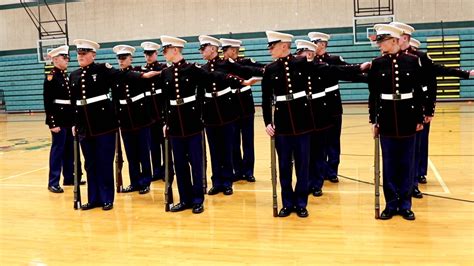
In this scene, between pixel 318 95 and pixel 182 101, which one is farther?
pixel 318 95

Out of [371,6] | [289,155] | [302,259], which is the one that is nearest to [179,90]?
[289,155]

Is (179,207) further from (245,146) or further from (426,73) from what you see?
(426,73)

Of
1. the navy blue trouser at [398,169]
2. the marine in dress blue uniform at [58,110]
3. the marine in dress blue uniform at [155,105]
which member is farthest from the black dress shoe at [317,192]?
the marine in dress blue uniform at [58,110]

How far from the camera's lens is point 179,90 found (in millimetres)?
5414

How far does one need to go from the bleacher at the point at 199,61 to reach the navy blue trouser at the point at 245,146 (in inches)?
400

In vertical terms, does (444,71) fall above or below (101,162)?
above

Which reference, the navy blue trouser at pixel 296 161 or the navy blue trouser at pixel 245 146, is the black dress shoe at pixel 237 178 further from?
the navy blue trouser at pixel 296 161

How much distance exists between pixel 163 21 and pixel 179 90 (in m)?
13.1

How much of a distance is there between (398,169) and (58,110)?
4.24 metres

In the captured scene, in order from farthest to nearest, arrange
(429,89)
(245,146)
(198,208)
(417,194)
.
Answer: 1. (245,146)
2. (417,194)
3. (429,89)
4. (198,208)

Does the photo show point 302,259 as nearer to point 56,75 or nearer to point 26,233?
point 26,233

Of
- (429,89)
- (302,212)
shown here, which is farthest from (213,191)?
(429,89)

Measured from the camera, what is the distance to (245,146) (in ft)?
22.9

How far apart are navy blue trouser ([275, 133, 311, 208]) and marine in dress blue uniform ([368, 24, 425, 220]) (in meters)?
0.69
